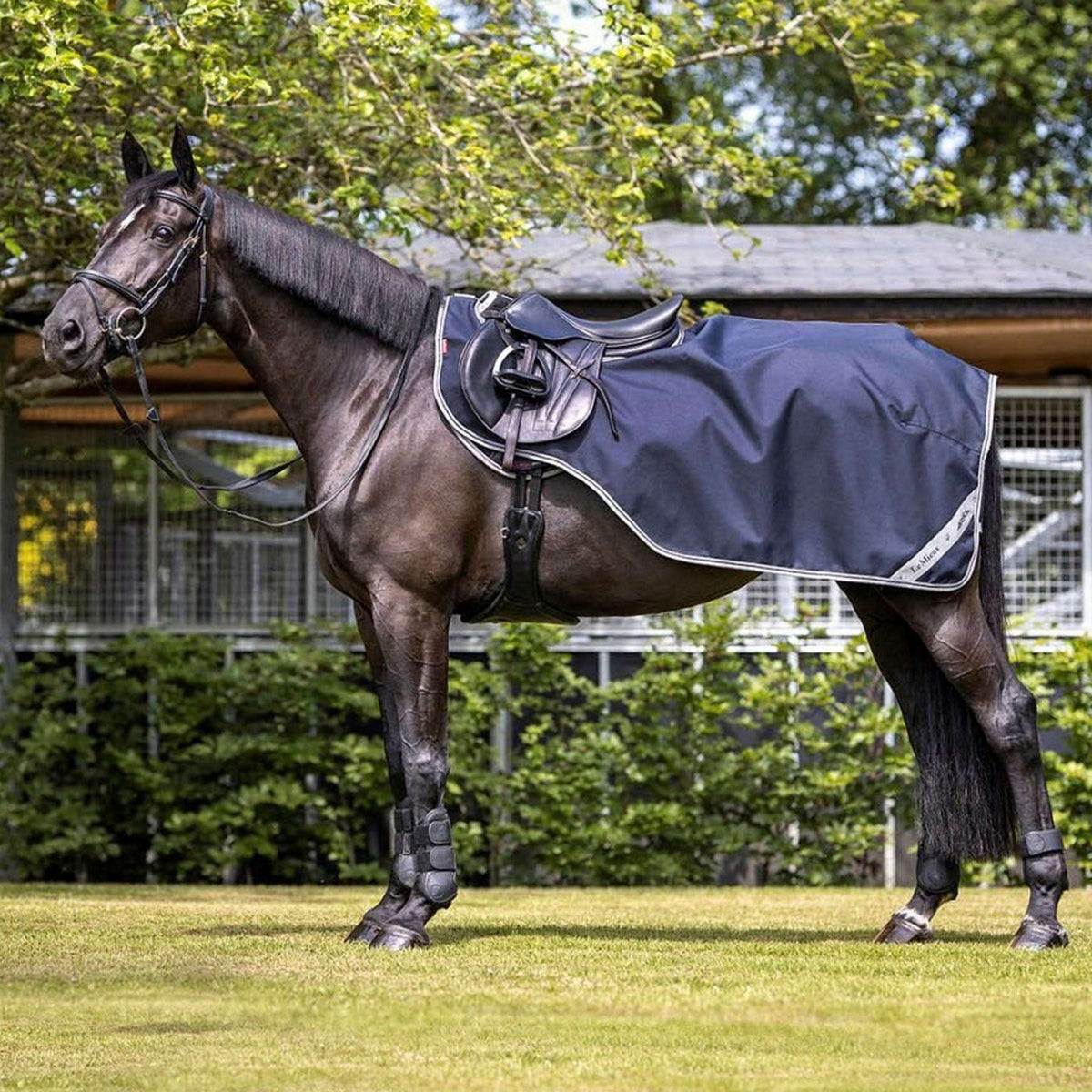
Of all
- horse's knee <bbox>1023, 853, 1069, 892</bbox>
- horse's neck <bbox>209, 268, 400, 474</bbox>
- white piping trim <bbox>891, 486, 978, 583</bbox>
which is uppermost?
horse's neck <bbox>209, 268, 400, 474</bbox>

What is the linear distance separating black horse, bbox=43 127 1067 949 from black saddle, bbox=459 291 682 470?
0.59 ft

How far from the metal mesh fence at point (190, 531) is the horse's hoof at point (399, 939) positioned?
20.1 feet

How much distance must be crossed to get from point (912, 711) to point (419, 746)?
1.74 meters

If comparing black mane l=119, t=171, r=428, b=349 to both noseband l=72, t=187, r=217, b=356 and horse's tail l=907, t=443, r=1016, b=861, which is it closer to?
noseband l=72, t=187, r=217, b=356

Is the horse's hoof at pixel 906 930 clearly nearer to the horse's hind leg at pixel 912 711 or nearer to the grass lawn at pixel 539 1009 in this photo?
the horse's hind leg at pixel 912 711

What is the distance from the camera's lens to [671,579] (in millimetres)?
6738

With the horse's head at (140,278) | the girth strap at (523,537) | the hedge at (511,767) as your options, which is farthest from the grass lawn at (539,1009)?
the hedge at (511,767)

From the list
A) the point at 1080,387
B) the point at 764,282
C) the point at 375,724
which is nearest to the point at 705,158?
the point at 764,282

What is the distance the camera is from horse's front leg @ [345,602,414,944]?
6602 millimetres

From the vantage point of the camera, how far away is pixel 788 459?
662 centimetres

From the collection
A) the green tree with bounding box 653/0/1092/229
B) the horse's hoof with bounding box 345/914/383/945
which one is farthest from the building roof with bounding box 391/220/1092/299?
the green tree with bounding box 653/0/1092/229

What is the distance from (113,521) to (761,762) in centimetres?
444

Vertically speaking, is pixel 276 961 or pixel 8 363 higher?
pixel 8 363

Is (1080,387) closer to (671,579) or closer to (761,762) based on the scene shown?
(761,762)
